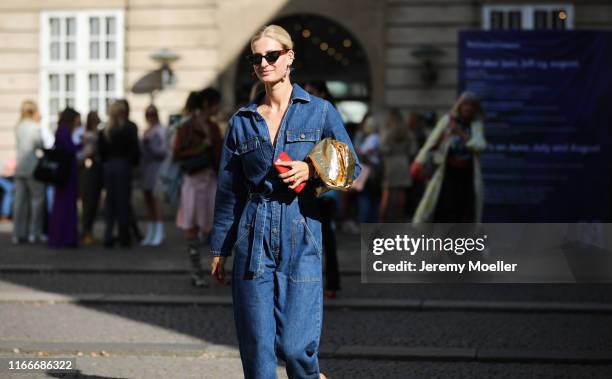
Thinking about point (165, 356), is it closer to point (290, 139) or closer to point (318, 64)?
point (290, 139)

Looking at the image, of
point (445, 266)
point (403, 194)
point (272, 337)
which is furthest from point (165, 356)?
point (403, 194)

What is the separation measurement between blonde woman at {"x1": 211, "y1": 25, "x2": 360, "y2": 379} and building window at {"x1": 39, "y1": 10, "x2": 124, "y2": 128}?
16999mm

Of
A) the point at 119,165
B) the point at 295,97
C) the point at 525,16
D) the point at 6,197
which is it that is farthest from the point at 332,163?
the point at 525,16

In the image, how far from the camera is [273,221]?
16.4 ft

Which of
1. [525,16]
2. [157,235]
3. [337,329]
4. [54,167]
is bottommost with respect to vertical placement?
[157,235]

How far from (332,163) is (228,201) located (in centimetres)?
57

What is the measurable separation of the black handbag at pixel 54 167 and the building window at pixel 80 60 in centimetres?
711

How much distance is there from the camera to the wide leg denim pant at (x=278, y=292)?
495 centimetres

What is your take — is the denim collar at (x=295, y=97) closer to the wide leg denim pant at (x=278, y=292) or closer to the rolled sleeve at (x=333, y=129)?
the rolled sleeve at (x=333, y=129)

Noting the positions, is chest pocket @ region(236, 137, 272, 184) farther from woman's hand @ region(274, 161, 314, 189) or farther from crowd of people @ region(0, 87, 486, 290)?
crowd of people @ region(0, 87, 486, 290)

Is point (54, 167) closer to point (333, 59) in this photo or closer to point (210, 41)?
point (210, 41)

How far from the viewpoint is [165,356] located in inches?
300

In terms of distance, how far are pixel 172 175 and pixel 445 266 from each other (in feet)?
10.0

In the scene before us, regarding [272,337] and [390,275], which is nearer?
[272,337]
